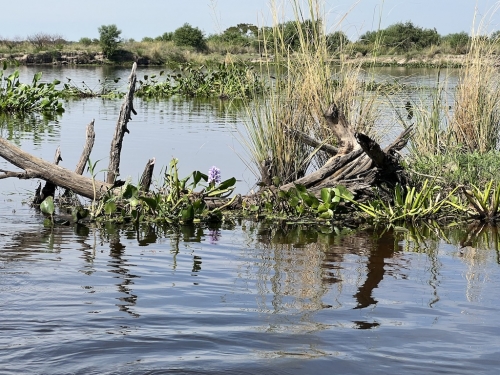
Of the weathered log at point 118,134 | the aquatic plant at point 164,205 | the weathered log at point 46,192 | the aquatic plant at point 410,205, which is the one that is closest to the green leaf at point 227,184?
the aquatic plant at point 164,205

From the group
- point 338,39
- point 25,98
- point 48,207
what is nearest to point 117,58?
point 25,98

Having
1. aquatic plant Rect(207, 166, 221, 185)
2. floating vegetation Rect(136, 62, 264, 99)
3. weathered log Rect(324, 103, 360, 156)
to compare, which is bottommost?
aquatic plant Rect(207, 166, 221, 185)

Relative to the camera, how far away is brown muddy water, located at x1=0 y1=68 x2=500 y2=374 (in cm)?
396

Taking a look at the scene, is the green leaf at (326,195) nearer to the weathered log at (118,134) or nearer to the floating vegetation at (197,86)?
the weathered log at (118,134)

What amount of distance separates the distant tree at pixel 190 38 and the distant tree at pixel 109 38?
4.69 m

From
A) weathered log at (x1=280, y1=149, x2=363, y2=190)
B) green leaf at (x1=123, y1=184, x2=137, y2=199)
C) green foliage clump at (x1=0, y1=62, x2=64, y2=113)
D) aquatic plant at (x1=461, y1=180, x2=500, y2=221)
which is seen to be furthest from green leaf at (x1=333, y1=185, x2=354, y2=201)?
green foliage clump at (x1=0, y1=62, x2=64, y2=113)

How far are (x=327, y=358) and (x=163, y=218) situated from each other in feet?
11.5

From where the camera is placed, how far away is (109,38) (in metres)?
51.8

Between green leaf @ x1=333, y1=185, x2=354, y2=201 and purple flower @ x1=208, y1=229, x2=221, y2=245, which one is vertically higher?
green leaf @ x1=333, y1=185, x2=354, y2=201

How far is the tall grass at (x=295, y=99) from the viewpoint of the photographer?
7887mm

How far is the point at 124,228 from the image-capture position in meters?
7.11

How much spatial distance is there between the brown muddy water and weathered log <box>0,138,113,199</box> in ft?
1.27

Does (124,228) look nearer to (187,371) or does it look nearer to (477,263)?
(477,263)

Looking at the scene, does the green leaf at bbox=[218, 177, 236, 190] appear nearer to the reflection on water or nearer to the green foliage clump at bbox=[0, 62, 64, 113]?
the reflection on water
